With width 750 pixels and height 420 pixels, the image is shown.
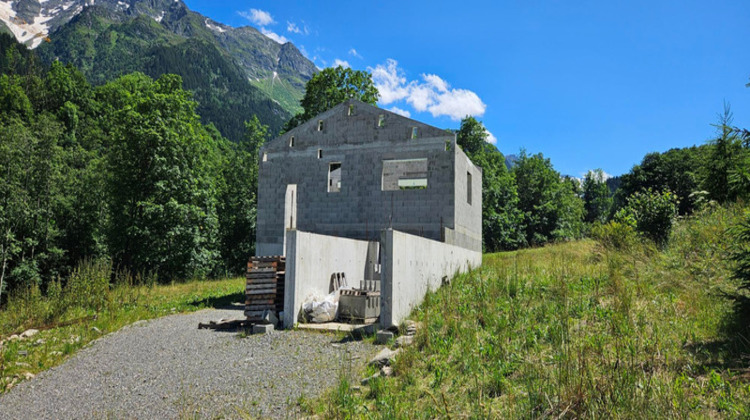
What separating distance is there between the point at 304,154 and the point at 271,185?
197 centimetres

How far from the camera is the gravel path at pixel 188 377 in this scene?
494cm

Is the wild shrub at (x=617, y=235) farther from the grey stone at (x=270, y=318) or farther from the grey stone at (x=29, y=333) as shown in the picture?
the grey stone at (x=29, y=333)

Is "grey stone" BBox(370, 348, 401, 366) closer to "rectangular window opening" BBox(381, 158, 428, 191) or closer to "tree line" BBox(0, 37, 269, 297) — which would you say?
"rectangular window opening" BBox(381, 158, 428, 191)

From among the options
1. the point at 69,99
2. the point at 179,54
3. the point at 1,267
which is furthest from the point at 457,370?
the point at 179,54

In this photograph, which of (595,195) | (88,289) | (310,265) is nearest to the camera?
(310,265)

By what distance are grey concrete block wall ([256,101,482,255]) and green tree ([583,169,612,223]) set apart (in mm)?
50602

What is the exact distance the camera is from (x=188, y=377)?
599 centimetres

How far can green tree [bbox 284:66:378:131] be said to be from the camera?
28.3 metres

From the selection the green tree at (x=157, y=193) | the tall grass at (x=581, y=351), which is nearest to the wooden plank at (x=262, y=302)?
the tall grass at (x=581, y=351)

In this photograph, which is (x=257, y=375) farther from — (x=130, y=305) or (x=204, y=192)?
(x=204, y=192)

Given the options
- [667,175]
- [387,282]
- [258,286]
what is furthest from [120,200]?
[667,175]

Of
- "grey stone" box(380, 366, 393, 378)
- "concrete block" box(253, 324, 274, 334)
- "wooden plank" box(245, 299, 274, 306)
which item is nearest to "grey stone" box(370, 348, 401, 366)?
"grey stone" box(380, 366, 393, 378)

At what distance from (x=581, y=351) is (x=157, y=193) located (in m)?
24.6

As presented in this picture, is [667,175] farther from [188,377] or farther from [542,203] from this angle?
[188,377]
